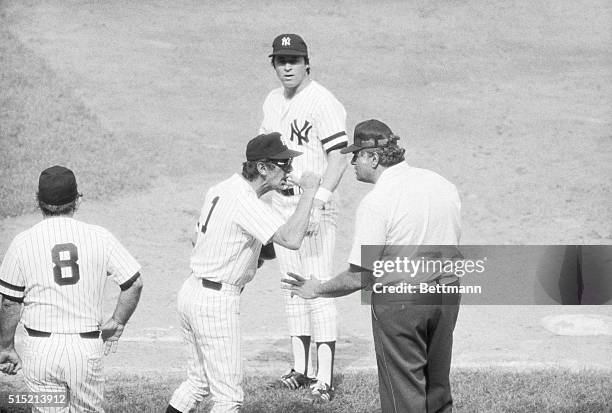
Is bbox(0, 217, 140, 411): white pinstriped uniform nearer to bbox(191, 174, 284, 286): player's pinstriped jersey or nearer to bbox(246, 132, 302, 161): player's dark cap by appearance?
bbox(191, 174, 284, 286): player's pinstriped jersey

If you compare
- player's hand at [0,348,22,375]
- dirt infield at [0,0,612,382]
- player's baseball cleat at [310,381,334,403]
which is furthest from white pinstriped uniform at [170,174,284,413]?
dirt infield at [0,0,612,382]

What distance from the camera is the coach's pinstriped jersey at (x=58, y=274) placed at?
467 centimetres

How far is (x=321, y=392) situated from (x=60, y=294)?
2.25 m

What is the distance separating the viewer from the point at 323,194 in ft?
21.0

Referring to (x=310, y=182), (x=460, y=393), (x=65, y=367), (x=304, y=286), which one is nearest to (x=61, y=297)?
(x=65, y=367)

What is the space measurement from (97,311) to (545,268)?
6.38 metres

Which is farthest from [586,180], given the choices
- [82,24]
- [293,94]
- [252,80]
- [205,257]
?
[82,24]

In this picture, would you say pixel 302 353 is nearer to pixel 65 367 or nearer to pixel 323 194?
pixel 323 194

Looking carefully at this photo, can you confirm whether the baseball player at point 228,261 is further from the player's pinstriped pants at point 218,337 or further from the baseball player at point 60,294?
the baseball player at point 60,294

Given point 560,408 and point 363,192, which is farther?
point 363,192

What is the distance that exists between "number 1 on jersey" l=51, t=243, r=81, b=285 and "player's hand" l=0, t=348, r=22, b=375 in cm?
45

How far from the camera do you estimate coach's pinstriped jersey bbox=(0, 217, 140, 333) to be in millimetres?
4668

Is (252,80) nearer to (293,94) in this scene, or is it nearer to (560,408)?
(293,94)

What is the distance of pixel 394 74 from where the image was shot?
53.5 feet
